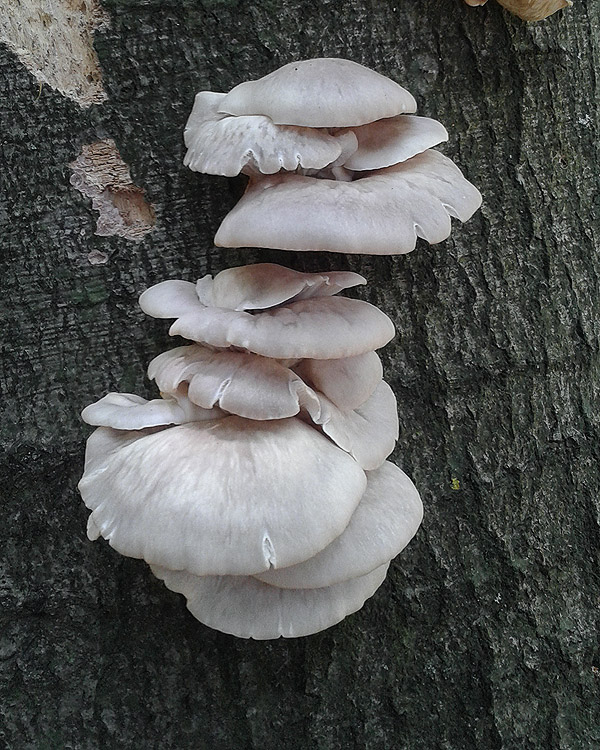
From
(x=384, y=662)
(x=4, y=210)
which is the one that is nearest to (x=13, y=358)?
(x=4, y=210)

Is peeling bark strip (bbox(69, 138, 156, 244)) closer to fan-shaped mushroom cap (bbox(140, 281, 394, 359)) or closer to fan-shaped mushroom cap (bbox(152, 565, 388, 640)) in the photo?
fan-shaped mushroom cap (bbox(140, 281, 394, 359))

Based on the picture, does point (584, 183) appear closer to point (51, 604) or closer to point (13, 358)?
point (13, 358)

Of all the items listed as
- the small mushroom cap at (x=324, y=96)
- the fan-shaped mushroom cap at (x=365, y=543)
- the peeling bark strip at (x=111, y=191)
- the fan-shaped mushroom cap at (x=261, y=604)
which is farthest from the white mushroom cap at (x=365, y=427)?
the peeling bark strip at (x=111, y=191)

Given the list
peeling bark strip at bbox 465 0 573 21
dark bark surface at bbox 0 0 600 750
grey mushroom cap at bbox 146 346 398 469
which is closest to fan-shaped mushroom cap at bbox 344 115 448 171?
dark bark surface at bbox 0 0 600 750

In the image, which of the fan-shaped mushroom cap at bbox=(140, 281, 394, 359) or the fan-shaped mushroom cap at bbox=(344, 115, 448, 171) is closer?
the fan-shaped mushroom cap at bbox=(140, 281, 394, 359)

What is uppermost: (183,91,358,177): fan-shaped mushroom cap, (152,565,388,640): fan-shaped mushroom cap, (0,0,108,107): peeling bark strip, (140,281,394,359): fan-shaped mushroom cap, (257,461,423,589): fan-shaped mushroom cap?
(0,0,108,107): peeling bark strip

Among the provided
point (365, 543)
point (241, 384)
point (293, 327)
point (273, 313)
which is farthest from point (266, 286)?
point (365, 543)

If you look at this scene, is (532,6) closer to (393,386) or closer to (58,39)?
(393,386)

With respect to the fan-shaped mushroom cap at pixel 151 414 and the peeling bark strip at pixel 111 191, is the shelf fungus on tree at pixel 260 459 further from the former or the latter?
the peeling bark strip at pixel 111 191
